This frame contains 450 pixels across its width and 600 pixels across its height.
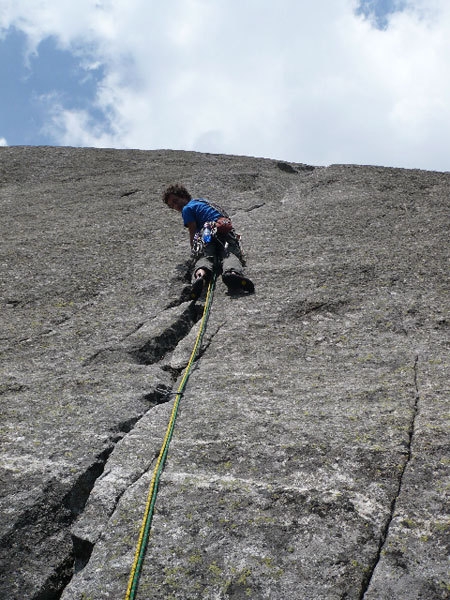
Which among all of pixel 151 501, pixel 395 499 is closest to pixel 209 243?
pixel 151 501

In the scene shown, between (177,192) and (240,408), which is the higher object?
(177,192)

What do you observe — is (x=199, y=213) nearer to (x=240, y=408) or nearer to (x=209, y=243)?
(x=209, y=243)

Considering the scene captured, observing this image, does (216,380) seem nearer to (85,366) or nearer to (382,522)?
(85,366)

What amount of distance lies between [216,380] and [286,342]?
935 millimetres

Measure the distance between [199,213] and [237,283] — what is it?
67.9 inches

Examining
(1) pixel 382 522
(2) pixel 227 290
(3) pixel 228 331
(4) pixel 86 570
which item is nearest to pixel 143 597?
(4) pixel 86 570

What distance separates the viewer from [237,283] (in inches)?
300

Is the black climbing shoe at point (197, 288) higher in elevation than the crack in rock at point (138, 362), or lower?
higher

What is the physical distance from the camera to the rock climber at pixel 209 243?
7645 millimetres

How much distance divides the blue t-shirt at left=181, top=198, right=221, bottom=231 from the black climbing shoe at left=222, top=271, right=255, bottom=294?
4.62 feet

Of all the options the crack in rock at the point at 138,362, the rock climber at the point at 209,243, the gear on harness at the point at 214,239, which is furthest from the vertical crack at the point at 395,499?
the gear on harness at the point at 214,239

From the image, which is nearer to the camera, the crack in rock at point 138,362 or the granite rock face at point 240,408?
the granite rock face at point 240,408

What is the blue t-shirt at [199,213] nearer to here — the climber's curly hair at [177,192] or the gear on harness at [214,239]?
the gear on harness at [214,239]

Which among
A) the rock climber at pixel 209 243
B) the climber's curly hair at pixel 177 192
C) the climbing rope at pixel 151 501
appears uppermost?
the climber's curly hair at pixel 177 192
